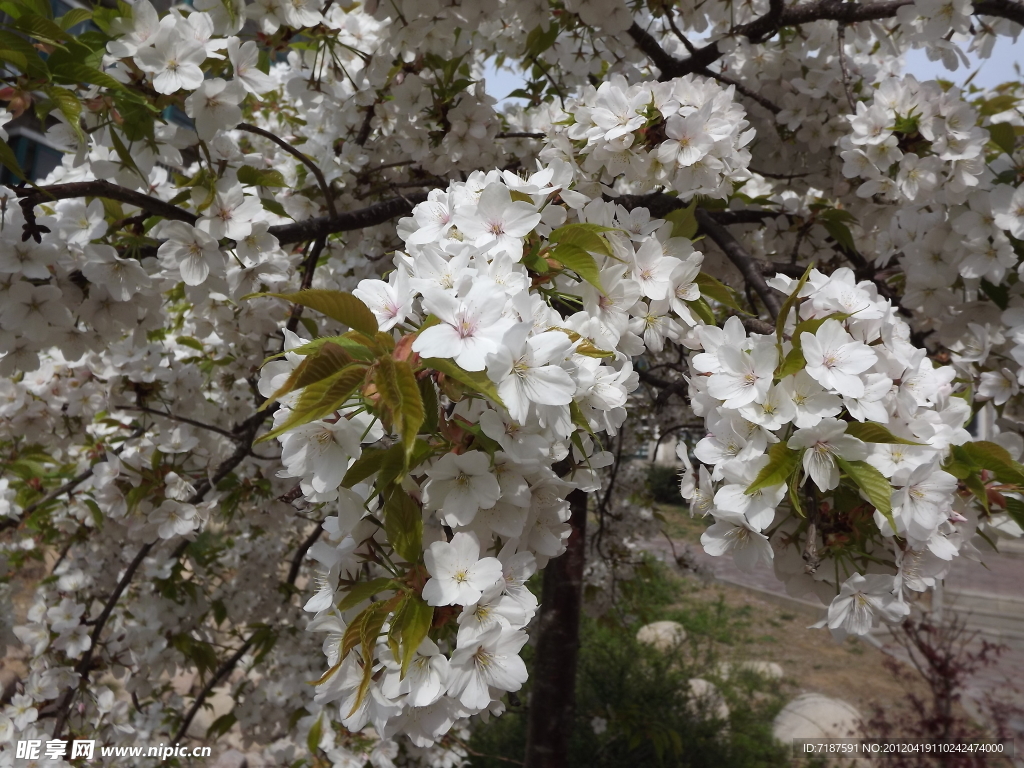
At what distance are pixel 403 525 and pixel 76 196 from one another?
39.9 inches

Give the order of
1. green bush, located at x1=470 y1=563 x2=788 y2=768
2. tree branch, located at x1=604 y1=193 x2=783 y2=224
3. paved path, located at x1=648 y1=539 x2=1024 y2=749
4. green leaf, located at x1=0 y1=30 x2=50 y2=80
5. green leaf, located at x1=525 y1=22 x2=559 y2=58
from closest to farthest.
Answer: green leaf, located at x1=0 y1=30 x2=50 y2=80, tree branch, located at x1=604 y1=193 x2=783 y2=224, green leaf, located at x1=525 y1=22 x2=559 y2=58, green bush, located at x1=470 y1=563 x2=788 y2=768, paved path, located at x1=648 y1=539 x2=1024 y2=749

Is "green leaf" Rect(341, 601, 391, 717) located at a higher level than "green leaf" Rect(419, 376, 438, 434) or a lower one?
lower

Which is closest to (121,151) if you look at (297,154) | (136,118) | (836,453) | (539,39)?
(136,118)

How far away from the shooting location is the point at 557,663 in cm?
235

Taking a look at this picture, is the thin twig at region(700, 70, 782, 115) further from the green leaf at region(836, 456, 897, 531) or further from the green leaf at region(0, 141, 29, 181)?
the green leaf at region(0, 141, 29, 181)

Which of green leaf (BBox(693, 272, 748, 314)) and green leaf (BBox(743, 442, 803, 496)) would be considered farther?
green leaf (BBox(693, 272, 748, 314))

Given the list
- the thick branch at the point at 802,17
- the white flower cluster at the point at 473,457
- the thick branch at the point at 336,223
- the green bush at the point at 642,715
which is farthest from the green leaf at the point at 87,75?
the green bush at the point at 642,715

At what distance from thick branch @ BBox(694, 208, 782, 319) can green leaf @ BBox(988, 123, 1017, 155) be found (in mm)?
645

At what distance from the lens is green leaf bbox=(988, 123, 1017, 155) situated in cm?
149

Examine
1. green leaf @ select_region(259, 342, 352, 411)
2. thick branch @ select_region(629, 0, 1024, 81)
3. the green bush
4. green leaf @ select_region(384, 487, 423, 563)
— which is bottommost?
the green bush

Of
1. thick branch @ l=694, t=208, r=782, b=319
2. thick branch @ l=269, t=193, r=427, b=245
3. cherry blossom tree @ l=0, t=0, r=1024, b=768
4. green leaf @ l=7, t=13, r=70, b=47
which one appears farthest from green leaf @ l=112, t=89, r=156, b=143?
thick branch @ l=694, t=208, r=782, b=319

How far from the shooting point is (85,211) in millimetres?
1421

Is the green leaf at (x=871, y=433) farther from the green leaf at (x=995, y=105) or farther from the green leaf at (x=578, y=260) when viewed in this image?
the green leaf at (x=995, y=105)

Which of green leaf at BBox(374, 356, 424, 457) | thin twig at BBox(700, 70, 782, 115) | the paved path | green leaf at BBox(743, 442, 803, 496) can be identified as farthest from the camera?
the paved path
